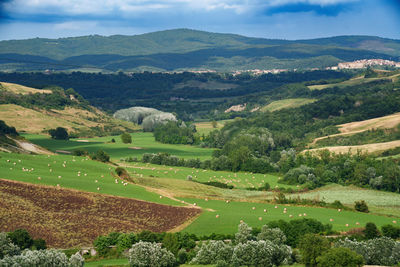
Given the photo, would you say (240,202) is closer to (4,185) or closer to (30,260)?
(4,185)

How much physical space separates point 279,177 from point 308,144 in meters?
43.6

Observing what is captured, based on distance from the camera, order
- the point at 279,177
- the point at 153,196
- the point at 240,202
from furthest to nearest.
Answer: the point at 279,177
the point at 240,202
the point at 153,196

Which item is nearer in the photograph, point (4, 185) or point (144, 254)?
point (144, 254)

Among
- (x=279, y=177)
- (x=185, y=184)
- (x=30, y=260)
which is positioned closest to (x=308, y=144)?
(x=279, y=177)

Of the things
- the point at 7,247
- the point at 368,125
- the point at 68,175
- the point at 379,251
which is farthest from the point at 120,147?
the point at 379,251

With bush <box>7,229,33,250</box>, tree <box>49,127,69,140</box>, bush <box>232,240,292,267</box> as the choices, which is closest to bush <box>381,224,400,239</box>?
bush <box>232,240,292,267</box>

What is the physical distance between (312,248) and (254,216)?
19.4 metres

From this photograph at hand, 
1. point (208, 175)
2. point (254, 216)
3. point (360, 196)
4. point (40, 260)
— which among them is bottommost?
point (208, 175)

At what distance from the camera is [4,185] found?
228ft

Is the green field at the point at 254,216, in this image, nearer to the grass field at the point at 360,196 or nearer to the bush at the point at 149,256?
the grass field at the point at 360,196

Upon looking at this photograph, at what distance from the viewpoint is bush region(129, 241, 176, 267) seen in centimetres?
5100

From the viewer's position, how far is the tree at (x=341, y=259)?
47.3m

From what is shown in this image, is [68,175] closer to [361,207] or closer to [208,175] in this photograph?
[208,175]

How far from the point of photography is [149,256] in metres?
51.2
